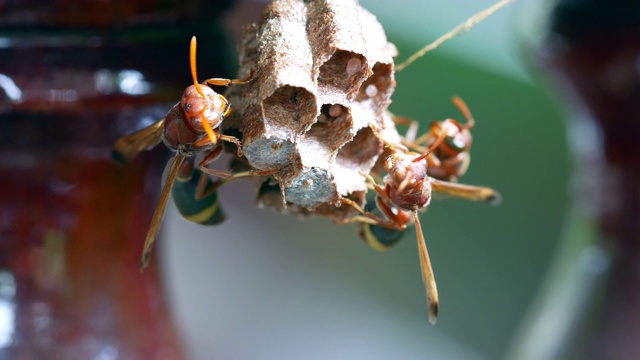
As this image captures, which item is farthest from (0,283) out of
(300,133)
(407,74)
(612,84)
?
(407,74)

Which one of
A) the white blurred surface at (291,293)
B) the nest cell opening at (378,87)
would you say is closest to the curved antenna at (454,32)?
the nest cell opening at (378,87)

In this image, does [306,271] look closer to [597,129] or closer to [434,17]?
[434,17]

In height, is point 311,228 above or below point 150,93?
below

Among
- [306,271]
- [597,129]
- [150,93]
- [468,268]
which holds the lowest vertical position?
[306,271]

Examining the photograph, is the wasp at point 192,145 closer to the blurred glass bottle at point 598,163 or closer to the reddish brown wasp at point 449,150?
the reddish brown wasp at point 449,150

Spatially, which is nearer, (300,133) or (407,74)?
(300,133)

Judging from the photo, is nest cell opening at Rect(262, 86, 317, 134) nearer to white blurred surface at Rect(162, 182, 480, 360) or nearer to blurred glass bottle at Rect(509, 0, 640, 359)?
blurred glass bottle at Rect(509, 0, 640, 359)

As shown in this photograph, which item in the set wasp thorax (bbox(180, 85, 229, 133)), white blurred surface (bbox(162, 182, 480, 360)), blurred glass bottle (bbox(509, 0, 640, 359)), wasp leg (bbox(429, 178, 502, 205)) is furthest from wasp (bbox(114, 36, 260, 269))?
white blurred surface (bbox(162, 182, 480, 360))
